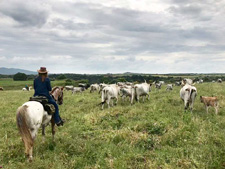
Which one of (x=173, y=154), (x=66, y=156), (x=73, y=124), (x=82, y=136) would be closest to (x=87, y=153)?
(x=66, y=156)

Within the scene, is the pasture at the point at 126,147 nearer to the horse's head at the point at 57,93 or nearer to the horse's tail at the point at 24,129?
the horse's tail at the point at 24,129

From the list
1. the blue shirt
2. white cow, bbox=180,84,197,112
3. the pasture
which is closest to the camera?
the pasture

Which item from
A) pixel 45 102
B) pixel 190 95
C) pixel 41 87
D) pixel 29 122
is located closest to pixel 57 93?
pixel 41 87

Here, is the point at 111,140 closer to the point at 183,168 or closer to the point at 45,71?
the point at 183,168

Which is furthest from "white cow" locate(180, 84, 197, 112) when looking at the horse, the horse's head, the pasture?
the horse

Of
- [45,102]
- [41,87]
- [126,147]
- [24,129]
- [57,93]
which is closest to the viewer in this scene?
[24,129]

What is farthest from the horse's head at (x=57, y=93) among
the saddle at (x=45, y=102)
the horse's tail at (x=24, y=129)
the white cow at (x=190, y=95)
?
the white cow at (x=190, y=95)

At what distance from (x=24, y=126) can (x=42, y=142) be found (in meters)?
2.09

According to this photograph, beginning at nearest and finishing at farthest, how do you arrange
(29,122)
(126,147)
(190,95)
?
(29,122) < (126,147) < (190,95)

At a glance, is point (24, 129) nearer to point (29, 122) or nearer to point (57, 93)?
point (29, 122)

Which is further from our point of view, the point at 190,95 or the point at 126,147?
the point at 190,95

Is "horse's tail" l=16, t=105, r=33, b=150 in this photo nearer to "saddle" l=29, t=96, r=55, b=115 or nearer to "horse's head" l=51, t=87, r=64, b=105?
"saddle" l=29, t=96, r=55, b=115

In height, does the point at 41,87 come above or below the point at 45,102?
above

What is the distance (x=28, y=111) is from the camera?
688cm
